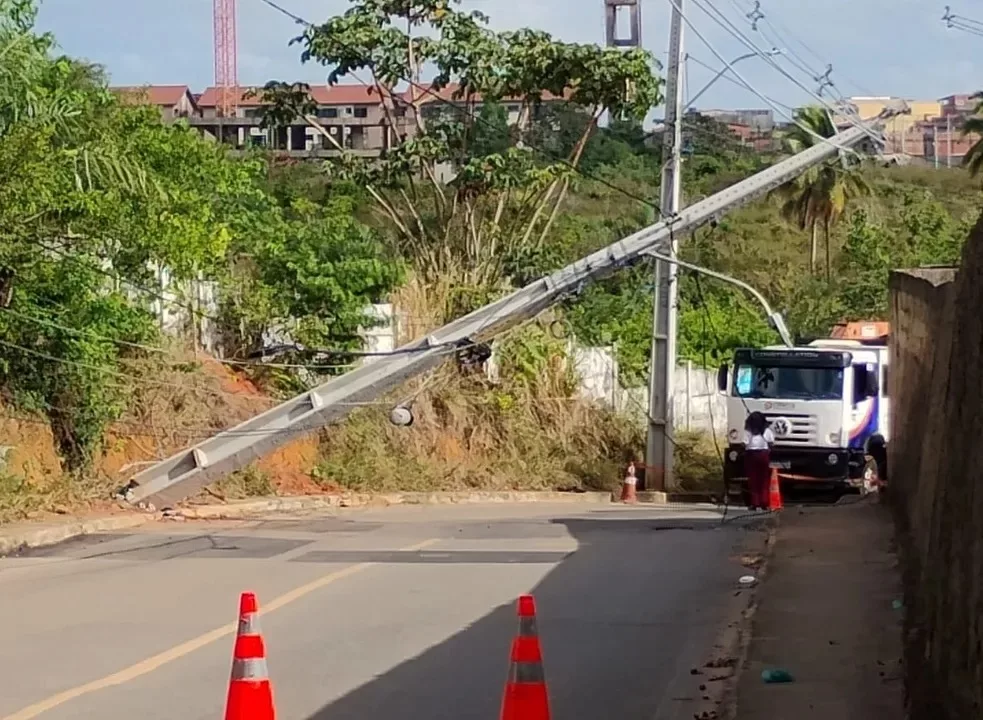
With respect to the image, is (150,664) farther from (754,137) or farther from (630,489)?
(754,137)

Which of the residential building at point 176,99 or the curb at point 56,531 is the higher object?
the residential building at point 176,99

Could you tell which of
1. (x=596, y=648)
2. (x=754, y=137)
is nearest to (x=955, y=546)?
(x=596, y=648)

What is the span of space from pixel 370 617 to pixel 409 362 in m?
15.7

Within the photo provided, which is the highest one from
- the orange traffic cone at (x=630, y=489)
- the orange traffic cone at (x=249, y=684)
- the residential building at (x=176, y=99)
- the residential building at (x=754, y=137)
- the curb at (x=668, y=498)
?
the residential building at (x=176, y=99)

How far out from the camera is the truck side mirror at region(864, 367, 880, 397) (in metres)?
29.8

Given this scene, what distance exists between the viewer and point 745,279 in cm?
5522

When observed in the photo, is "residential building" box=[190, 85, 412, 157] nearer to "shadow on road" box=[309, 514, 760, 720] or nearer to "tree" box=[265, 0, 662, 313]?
"tree" box=[265, 0, 662, 313]

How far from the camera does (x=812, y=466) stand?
2981cm

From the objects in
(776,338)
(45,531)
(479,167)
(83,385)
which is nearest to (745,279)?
(776,338)

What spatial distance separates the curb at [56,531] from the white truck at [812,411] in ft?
38.8

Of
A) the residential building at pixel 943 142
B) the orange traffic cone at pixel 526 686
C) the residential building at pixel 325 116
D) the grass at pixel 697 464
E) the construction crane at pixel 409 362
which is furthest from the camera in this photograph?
the residential building at pixel 943 142

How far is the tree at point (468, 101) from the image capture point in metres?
34.9

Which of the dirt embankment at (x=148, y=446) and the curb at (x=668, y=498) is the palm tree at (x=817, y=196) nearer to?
the curb at (x=668, y=498)

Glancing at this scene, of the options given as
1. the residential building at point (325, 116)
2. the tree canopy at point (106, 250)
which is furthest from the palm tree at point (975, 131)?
the tree canopy at point (106, 250)
